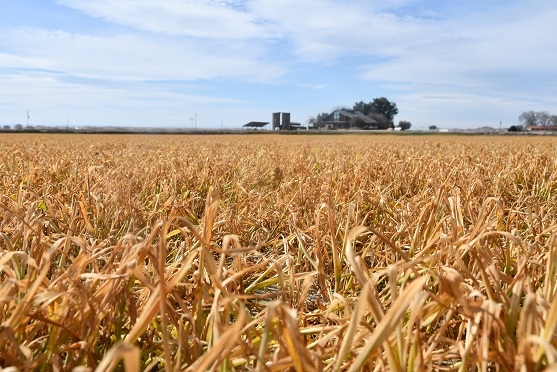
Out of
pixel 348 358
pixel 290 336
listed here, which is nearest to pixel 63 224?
pixel 348 358

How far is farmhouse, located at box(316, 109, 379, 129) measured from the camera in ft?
292

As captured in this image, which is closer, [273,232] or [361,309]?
[361,309]

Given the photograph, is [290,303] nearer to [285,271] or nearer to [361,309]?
[285,271]

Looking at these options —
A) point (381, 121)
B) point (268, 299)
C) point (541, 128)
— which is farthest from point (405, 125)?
point (268, 299)

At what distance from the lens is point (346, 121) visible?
90.8 meters

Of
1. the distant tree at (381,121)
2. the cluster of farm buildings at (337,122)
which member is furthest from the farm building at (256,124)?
the distant tree at (381,121)

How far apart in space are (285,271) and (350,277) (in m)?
0.25

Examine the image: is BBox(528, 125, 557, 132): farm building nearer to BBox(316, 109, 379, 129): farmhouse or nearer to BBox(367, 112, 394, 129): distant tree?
BBox(367, 112, 394, 129): distant tree

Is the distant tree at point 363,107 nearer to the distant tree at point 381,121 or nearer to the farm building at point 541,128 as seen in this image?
the distant tree at point 381,121

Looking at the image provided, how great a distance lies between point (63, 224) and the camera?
2078 millimetres

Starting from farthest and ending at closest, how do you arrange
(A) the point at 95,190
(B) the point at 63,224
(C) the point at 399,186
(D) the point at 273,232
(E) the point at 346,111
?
(E) the point at 346,111, (C) the point at 399,186, (A) the point at 95,190, (D) the point at 273,232, (B) the point at 63,224

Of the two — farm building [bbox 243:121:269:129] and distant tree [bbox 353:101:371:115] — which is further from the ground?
distant tree [bbox 353:101:371:115]

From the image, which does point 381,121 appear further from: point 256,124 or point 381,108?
point 256,124

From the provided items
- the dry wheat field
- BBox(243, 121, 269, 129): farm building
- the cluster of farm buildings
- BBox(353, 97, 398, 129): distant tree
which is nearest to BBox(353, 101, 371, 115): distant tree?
BBox(353, 97, 398, 129): distant tree
